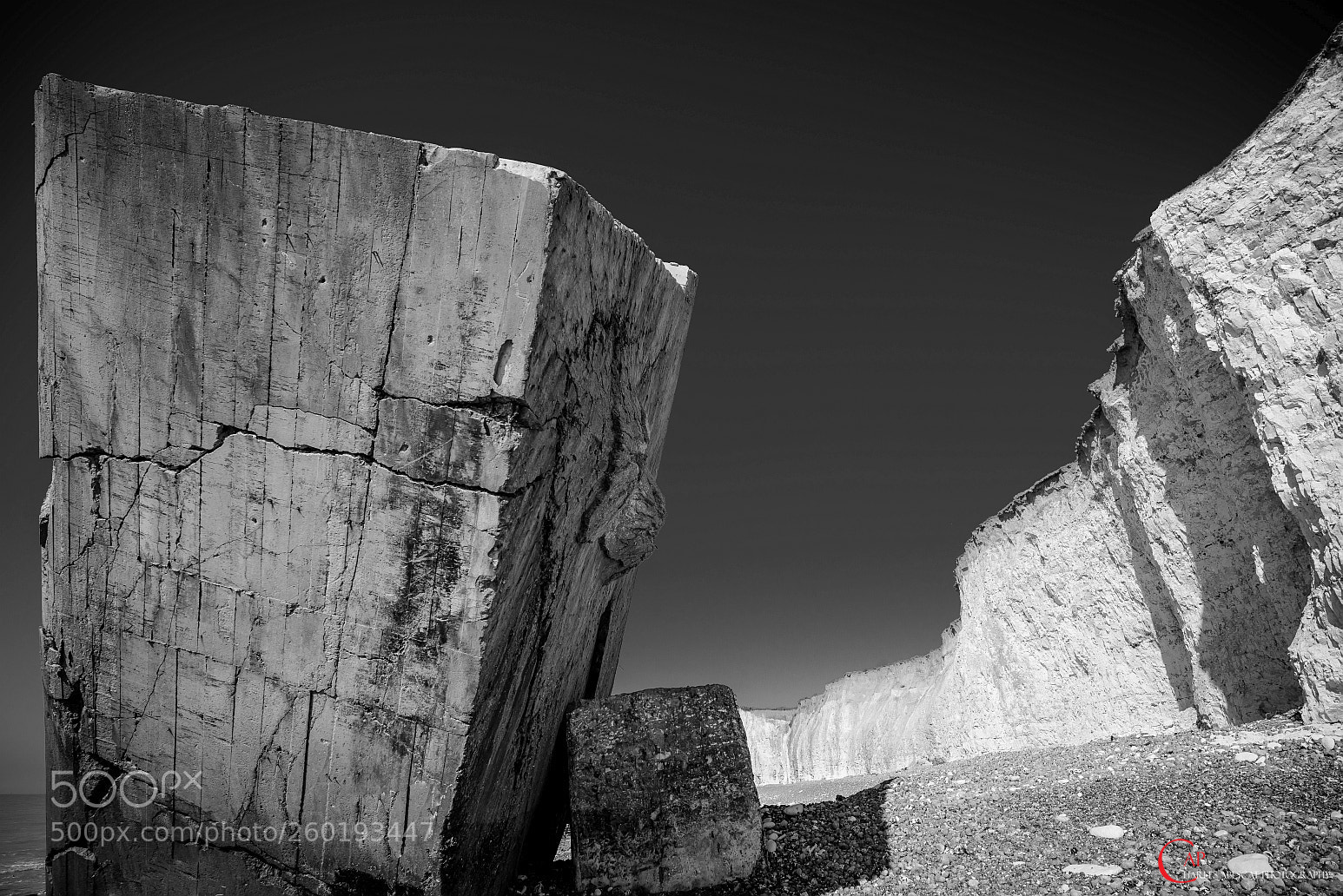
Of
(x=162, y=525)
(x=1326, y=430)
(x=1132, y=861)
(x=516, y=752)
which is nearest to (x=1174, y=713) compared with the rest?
(x=1326, y=430)

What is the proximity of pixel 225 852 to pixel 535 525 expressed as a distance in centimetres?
189

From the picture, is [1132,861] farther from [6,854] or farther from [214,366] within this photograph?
[6,854]

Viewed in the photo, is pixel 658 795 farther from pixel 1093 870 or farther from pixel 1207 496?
pixel 1207 496

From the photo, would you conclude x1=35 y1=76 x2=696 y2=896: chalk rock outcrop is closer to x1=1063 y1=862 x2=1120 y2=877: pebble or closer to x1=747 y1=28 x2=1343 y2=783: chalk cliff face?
x1=1063 y1=862 x2=1120 y2=877: pebble

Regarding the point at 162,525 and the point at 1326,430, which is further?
the point at 1326,430

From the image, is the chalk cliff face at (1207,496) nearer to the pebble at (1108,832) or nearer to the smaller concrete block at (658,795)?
the pebble at (1108,832)

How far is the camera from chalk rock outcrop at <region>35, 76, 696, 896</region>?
2824 mm

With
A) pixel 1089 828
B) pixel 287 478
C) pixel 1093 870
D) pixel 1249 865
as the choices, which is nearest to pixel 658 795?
pixel 1093 870

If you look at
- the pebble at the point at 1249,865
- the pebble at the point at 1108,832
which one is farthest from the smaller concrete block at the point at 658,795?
the pebble at the point at 1249,865

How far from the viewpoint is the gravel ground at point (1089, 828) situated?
2924mm

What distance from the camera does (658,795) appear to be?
3518 mm

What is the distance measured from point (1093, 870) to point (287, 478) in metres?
3.90

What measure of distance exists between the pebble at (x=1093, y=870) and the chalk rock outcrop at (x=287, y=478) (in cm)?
264

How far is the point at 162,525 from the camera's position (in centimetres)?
305
